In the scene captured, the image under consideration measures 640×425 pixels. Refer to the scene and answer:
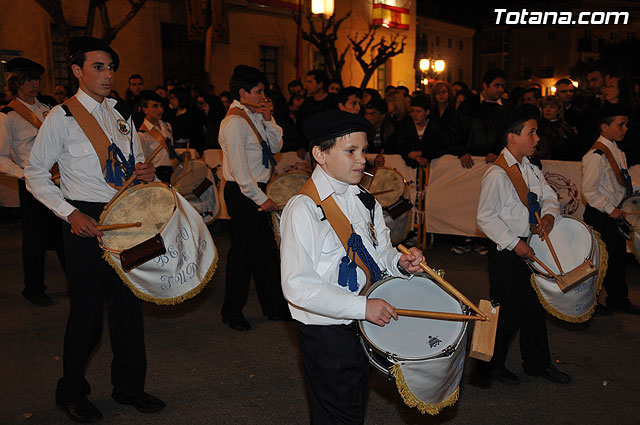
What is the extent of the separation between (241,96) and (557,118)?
4.84 meters

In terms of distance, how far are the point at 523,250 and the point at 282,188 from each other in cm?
251

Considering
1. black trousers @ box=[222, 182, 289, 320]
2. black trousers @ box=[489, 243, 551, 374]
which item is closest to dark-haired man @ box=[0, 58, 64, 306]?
black trousers @ box=[222, 182, 289, 320]

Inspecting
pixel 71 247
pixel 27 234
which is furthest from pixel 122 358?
pixel 27 234

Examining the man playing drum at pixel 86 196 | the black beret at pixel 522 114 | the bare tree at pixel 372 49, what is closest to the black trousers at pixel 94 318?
the man playing drum at pixel 86 196

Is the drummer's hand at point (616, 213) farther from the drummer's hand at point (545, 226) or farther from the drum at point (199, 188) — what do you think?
the drum at point (199, 188)

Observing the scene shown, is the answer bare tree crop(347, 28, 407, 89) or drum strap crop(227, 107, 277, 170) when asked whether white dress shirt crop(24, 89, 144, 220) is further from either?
bare tree crop(347, 28, 407, 89)

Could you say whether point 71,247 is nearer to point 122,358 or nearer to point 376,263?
point 122,358

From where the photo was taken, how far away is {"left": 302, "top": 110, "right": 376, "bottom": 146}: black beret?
8.40 feet

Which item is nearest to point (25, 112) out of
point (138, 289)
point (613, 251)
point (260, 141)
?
point (260, 141)

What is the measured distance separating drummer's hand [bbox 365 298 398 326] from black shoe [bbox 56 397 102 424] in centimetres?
241

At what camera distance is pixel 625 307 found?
5758mm

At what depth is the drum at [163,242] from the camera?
3.51 m

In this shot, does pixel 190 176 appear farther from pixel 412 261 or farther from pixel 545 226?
pixel 412 261

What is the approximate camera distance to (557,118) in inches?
315
